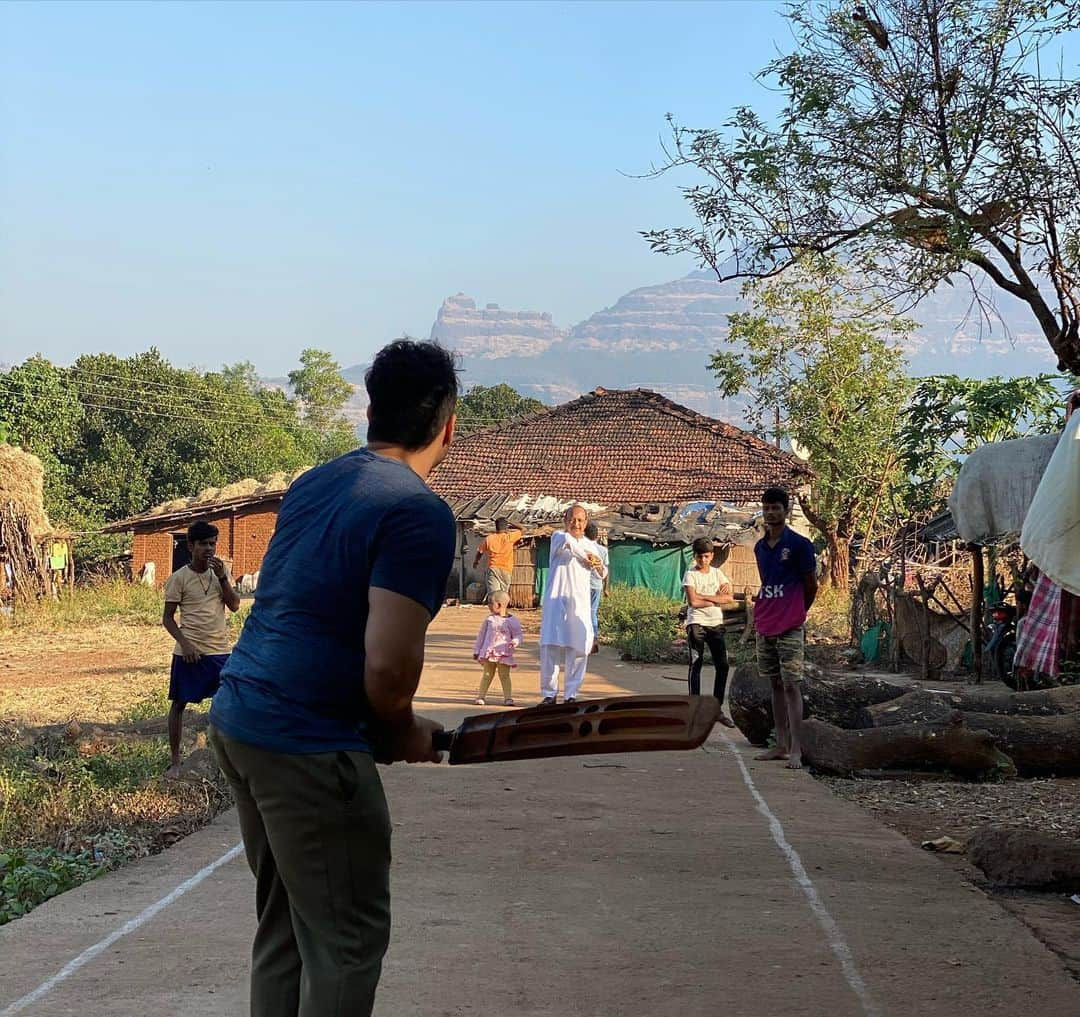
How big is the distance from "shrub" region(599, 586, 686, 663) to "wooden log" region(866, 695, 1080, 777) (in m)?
8.78

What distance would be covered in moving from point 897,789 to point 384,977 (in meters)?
5.25

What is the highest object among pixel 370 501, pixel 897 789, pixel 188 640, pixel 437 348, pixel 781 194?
pixel 781 194

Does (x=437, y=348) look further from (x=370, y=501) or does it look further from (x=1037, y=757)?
(x=1037, y=757)

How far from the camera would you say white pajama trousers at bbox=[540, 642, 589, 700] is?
12.0 meters

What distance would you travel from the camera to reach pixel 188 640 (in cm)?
895

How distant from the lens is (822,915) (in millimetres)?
5234

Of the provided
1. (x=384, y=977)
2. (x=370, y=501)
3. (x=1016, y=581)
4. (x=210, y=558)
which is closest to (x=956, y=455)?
(x=1016, y=581)

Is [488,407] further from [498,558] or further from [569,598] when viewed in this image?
[569,598]

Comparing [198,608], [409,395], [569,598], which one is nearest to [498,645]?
[569,598]

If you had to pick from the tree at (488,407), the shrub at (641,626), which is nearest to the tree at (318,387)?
the tree at (488,407)

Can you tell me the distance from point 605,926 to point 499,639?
7664mm

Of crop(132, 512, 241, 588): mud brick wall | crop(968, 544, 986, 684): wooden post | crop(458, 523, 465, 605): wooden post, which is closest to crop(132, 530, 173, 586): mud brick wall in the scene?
crop(132, 512, 241, 588): mud brick wall

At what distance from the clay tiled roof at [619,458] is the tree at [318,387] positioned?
47.6 m

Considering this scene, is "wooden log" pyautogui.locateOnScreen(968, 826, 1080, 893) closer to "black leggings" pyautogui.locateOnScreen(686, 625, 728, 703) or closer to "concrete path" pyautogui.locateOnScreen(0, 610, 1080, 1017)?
→ "concrete path" pyautogui.locateOnScreen(0, 610, 1080, 1017)
